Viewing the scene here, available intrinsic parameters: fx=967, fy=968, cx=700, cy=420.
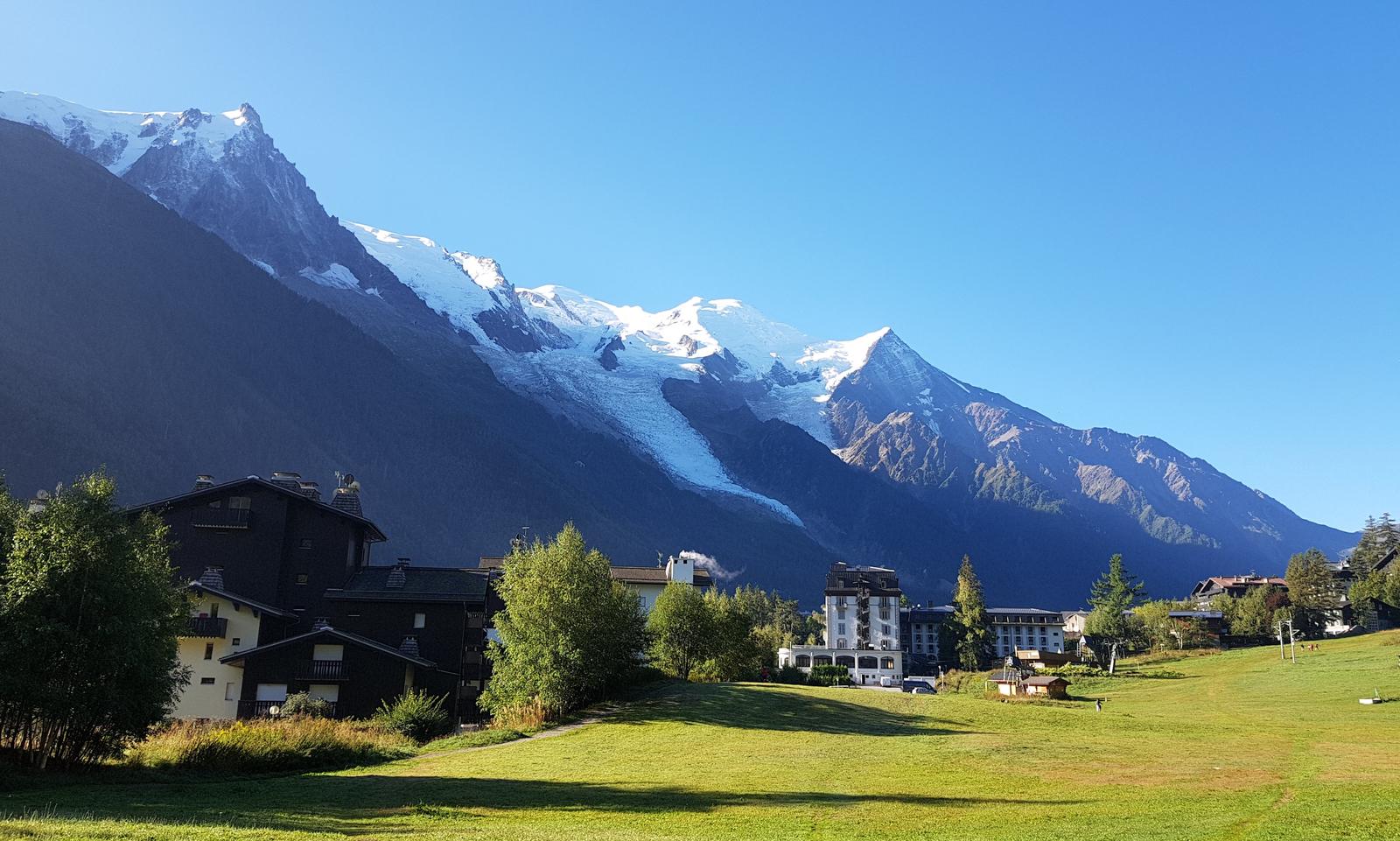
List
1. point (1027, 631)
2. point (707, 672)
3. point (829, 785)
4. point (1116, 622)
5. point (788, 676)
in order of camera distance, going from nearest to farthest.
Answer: point (829, 785)
point (707, 672)
point (788, 676)
point (1116, 622)
point (1027, 631)

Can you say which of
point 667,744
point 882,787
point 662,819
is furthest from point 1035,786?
point 667,744

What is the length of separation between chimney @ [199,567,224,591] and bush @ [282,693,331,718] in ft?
42.0

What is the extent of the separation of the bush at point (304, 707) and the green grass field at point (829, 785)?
16.4 metres

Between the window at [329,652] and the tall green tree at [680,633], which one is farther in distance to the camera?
the tall green tree at [680,633]

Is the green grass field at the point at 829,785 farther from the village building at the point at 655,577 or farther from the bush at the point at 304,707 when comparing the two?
the village building at the point at 655,577

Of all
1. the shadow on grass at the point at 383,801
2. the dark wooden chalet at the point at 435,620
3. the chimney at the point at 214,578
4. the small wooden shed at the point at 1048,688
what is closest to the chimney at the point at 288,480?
the chimney at the point at 214,578

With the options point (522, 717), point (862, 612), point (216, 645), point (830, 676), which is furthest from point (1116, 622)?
point (216, 645)

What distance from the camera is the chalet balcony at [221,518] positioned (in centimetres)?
7269

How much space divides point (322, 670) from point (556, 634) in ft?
60.4

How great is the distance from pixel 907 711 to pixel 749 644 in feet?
73.0

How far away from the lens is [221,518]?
240 feet

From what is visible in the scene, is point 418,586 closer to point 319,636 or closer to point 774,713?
point 319,636

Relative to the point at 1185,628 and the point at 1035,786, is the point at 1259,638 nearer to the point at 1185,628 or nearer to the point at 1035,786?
the point at 1185,628

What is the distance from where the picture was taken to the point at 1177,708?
62.9 meters
